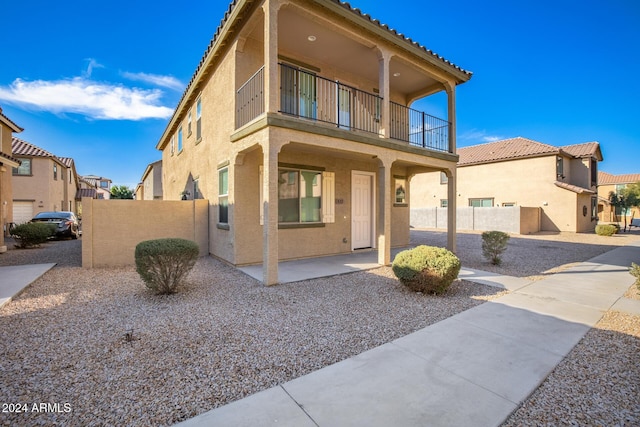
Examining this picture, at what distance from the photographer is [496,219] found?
2038 centimetres

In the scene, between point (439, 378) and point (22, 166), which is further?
point (22, 166)

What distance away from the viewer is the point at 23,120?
1620 centimetres

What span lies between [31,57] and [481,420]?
16.9 metres

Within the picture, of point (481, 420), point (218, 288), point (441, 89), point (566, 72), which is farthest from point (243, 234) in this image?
point (566, 72)

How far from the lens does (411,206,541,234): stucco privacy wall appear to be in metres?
19.4

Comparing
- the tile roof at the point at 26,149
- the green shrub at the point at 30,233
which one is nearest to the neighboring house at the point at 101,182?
the tile roof at the point at 26,149

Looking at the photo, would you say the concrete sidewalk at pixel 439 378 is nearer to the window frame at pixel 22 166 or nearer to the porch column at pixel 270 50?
the porch column at pixel 270 50

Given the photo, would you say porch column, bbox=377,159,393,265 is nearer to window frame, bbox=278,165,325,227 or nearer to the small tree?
window frame, bbox=278,165,325,227

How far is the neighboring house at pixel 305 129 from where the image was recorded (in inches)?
265

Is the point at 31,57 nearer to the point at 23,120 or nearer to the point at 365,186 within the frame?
the point at 23,120

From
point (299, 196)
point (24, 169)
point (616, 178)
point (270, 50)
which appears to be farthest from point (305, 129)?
point (616, 178)

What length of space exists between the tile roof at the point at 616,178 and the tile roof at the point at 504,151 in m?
30.1

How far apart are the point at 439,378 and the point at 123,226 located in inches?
364

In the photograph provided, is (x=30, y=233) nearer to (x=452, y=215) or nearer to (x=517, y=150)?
(x=452, y=215)
